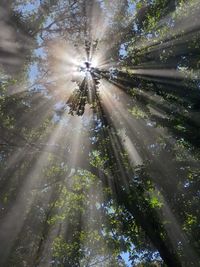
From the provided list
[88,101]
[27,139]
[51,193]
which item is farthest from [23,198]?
[88,101]

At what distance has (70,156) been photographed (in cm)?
1652

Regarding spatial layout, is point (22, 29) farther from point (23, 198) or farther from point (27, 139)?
point (23, 198)

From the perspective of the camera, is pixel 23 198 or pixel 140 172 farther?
pixel 23 198

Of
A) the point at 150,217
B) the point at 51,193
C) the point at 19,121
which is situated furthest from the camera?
the point at 51,193

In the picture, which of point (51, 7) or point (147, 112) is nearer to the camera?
point (147, 112)

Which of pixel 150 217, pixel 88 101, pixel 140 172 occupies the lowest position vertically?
pixel 150 217

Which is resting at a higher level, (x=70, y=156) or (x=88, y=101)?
(x=88, y=101)

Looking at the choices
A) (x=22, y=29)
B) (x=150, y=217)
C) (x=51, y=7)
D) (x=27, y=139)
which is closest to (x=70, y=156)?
(x=27, y=139)

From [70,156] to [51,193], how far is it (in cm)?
706

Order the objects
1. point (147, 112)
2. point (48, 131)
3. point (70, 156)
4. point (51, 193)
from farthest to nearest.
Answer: point (51, 193)
point (48, 131)
point (70, 156)
point (147, 112)

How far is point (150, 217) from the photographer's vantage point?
498 inches

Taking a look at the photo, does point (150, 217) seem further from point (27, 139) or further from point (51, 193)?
point (51, 193)

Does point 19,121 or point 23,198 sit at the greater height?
point 19,121

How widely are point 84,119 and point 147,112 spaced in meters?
4.12
